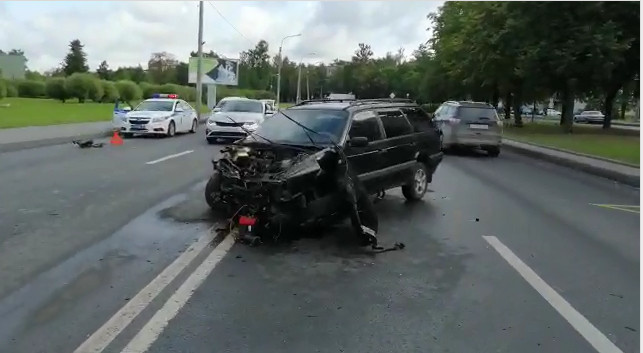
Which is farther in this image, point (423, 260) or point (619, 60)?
point (619, 60)

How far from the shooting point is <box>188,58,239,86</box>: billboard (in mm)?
56344

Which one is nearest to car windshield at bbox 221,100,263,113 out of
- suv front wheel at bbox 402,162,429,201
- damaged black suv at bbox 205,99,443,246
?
damaged black suv at bbox 205,99,443,246

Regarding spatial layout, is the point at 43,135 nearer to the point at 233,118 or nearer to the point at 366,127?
→ the point at 233,118

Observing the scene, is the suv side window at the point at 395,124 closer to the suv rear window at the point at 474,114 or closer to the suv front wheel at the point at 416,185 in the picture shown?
the suv front wheel at the point at 416,185

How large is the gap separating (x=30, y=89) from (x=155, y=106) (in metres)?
54.0

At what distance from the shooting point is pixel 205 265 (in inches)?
244

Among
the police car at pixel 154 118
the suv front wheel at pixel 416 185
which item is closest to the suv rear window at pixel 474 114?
the suv front wheel at pixel 416 185

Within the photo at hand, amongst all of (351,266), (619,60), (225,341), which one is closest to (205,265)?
(351,266)

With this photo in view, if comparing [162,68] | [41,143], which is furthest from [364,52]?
[41,143]

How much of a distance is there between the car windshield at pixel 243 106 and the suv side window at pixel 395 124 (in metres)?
14.8

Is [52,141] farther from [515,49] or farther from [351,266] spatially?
[515,49]

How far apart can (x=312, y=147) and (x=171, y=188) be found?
152 inches

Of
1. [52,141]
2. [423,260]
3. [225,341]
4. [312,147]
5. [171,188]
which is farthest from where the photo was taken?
[52,141]

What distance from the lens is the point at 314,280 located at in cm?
586
